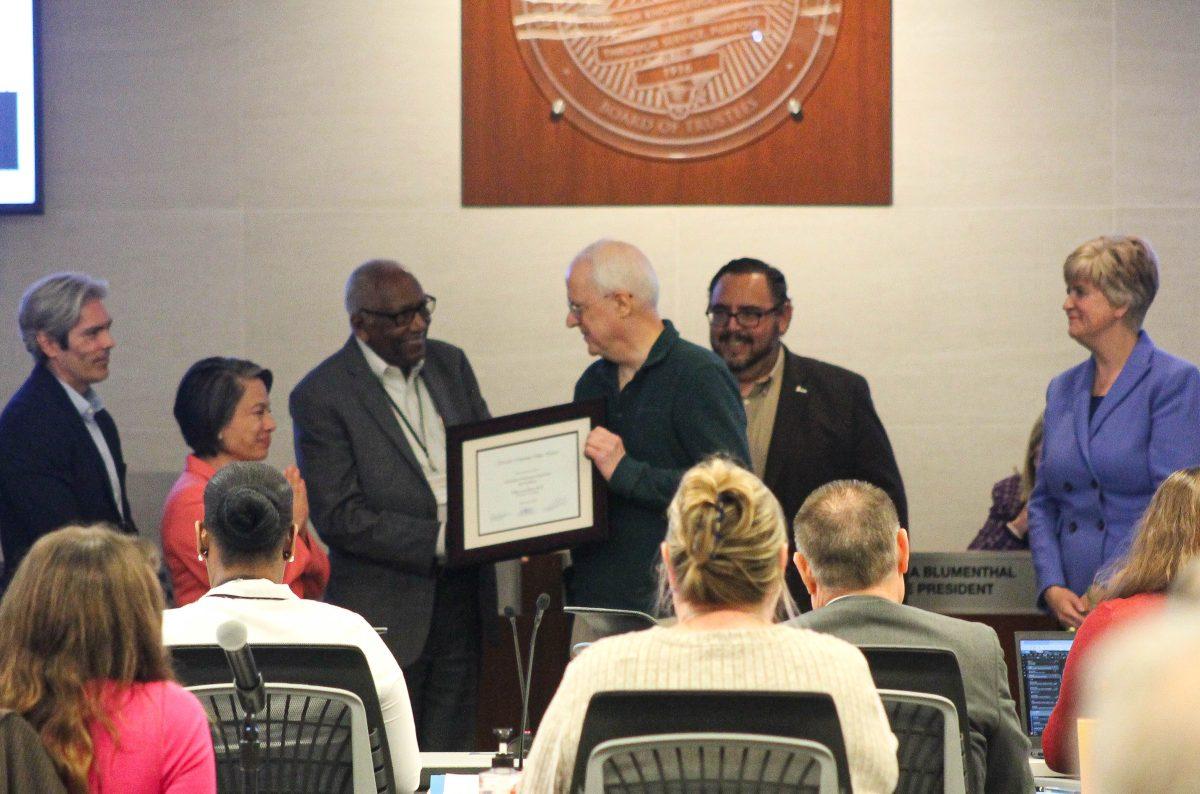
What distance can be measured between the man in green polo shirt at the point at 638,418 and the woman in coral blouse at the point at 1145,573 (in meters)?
1.22

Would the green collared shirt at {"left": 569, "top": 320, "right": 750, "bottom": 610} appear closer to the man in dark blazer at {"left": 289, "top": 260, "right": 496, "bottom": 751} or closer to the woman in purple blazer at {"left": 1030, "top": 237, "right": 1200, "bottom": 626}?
the man in dark blazer at {"left": 289, "top": 260, "right": 496, "bottom": 751}

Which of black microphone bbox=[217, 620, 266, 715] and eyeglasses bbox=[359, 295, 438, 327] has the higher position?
eyeglasses bbox=[359, 295, 438, 327]

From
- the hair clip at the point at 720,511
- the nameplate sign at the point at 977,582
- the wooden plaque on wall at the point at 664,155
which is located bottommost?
the nameplate sign at the point at 977,582

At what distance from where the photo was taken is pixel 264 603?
2885 mm

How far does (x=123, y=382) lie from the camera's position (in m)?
6.01

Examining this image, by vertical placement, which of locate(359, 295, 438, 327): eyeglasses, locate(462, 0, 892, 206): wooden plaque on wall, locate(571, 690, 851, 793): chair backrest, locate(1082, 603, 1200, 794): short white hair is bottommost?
locate(571, 690, 851, 793): chair backrest

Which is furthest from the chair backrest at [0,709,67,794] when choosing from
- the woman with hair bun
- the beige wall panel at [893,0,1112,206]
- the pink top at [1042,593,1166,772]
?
the beige wall panel at [893,0,1112,206]

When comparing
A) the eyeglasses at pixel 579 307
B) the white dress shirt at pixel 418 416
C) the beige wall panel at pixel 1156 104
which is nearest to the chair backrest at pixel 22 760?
the eyeglasses at pixel 579 307

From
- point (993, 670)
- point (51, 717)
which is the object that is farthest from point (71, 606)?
point (993, 670)

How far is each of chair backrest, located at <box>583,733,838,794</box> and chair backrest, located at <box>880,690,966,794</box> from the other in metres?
0.50

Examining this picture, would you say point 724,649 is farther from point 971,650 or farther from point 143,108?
point 143,108

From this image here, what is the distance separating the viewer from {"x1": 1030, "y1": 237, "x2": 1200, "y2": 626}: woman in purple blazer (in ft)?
14.4

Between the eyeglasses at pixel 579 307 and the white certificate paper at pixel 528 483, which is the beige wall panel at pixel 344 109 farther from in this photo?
the white certificate paper at pixel 528 483

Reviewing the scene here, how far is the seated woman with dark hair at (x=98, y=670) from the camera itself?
2205 millimetres
